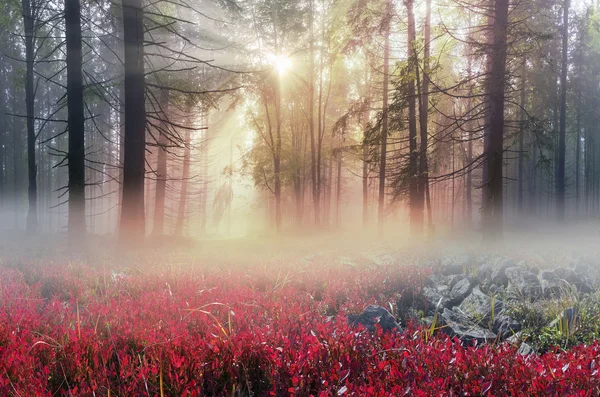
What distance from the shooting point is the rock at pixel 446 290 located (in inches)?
227

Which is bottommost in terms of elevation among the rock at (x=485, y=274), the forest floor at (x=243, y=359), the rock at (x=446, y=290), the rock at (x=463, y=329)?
the rock at (x=463, y=329)

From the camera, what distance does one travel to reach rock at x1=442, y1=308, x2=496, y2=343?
448 centimetres

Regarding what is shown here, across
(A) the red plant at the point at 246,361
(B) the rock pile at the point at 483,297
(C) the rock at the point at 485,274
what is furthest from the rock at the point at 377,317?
(C) the rock at the point at 485,274

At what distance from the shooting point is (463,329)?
470 cm

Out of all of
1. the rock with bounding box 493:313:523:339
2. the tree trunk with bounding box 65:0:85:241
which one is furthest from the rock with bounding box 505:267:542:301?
the tree trunk with bounding box 65:0:85:241

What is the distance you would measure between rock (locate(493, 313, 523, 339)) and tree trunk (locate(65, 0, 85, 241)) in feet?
33.9

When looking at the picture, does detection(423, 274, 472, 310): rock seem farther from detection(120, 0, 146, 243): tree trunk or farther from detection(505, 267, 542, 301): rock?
detection(120, 0, 146, 243): tree trunk

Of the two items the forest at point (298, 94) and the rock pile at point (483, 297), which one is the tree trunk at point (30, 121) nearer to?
the forest at point (298, 94)

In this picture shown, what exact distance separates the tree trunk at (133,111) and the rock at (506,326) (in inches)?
316

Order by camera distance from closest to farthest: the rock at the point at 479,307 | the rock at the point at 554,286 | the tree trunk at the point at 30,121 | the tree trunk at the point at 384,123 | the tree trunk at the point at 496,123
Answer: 1. the rock at the point at 479,307
2. the rock at the point at 554,286
3. the tree trunk at the point at 496,123
4. the tree trunk at the point at 384,123
5. the tree trunk at the point at 30,121

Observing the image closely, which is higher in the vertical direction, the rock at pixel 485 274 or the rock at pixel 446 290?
the rock at pixel 485 274

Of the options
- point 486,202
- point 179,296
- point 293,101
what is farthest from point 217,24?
point 179,296

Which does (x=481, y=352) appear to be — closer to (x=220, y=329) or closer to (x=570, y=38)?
(x=220, y=329)

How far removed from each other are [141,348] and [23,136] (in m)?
43.3
